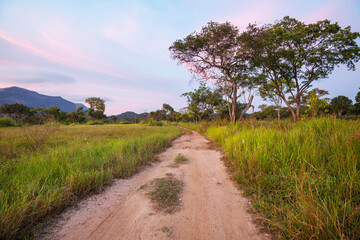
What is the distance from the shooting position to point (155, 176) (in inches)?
126

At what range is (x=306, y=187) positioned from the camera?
183cm

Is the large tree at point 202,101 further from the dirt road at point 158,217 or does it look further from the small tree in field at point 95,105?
the small tree in field at point 95,105

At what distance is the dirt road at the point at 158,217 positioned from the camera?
154 centimetres

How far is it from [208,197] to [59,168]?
3221mm

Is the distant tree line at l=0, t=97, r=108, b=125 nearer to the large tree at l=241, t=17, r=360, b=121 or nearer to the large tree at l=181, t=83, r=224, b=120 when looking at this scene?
the large tree at l=181, t=83, r=224, b=120

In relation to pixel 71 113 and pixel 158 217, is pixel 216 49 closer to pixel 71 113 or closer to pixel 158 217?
pixel 158 217

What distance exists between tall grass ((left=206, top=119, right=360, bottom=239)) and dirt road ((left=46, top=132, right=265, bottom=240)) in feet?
1.09

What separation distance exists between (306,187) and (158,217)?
7.10ft

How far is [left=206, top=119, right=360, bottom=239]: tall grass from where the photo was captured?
129cm

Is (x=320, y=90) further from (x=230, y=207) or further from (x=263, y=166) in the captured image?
(x=230, y=207)

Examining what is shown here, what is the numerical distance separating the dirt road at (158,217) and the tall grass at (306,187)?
33 centimetres

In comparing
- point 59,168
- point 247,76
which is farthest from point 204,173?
point 247,76

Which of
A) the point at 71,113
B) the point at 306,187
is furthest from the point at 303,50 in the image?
the point at 71,113

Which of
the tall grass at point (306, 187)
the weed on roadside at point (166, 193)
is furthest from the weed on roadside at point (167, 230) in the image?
the tall grass at point (306, 187)
